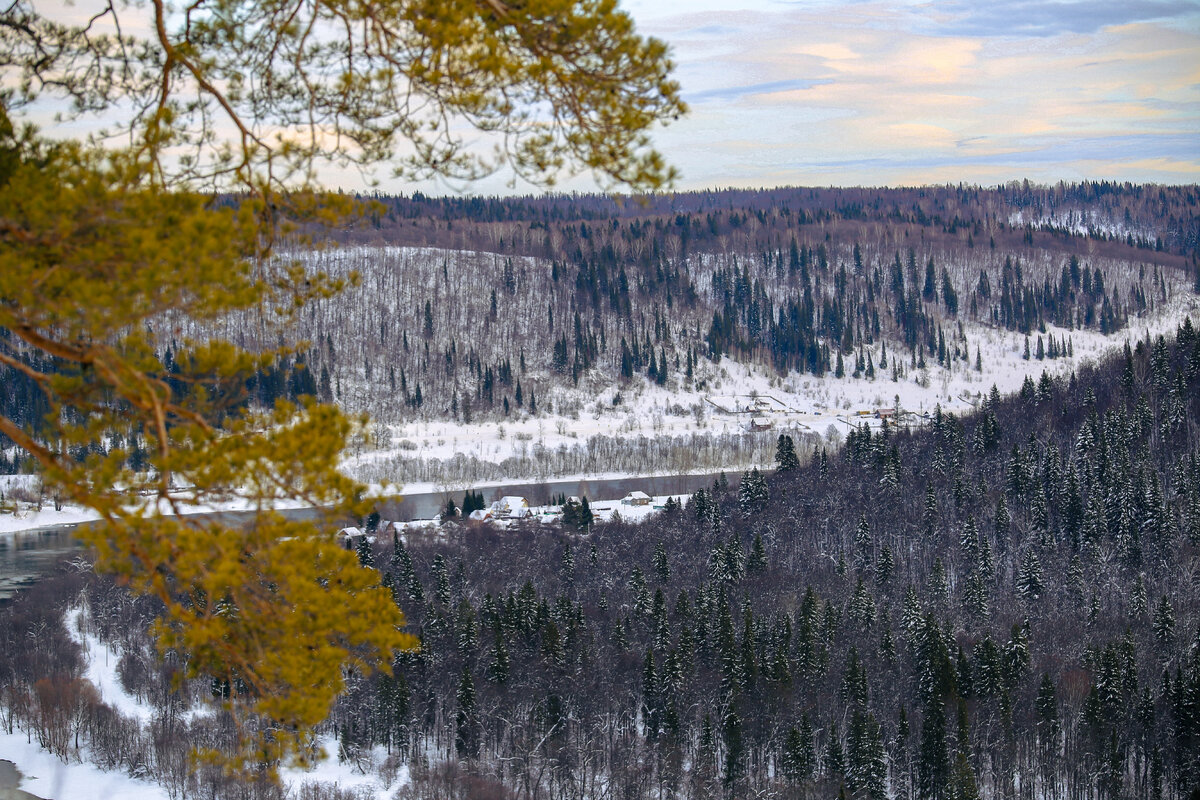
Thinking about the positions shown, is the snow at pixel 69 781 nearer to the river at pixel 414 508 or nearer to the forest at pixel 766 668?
the forest at pixel 766 668

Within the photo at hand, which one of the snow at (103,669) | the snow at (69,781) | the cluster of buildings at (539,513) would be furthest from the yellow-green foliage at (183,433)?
the cluster of buildings at (539,513)

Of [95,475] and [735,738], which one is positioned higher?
[95,475]

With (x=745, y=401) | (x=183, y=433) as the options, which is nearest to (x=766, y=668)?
(x=183, y=433)

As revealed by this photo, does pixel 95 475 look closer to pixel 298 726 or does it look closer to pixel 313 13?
pixel 298 726

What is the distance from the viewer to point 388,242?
16238cm

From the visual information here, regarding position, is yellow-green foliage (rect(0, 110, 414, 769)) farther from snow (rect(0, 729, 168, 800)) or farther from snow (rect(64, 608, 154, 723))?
snow (rect(64, 608, 154, 723))

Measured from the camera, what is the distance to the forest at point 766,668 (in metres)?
38.2

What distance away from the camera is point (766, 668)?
41344mm

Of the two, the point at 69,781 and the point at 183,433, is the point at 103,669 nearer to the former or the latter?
the point at 69,781

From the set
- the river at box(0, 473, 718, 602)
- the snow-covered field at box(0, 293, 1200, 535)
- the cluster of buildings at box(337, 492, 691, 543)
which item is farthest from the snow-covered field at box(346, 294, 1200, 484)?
the cluster of buildings at box(337, 492, 691, 543)

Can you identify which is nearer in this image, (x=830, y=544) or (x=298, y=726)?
(x=298, y=726)

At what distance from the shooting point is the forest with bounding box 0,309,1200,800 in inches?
1505

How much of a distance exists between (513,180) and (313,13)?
223cm

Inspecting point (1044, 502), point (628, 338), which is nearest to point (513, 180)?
point (1044, 502)
